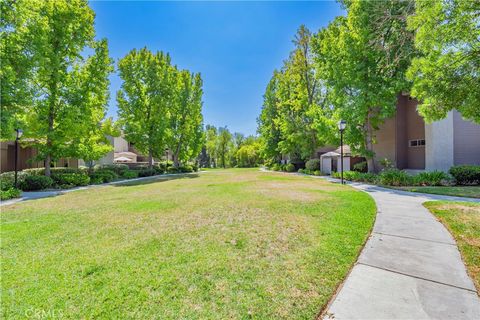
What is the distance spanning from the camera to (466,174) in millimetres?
11742

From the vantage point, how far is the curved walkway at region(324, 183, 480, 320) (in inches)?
94.3

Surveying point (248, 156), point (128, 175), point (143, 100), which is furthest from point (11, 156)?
point (248, 156)

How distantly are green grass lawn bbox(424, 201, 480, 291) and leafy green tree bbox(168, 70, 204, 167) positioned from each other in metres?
26.0

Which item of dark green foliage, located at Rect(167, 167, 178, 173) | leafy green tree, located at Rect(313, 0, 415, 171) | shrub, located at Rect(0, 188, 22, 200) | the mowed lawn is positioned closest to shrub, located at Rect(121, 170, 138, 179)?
dark green foliage, located at Rect(167, 167, 178, 173)

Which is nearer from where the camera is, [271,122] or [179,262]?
[179,262]

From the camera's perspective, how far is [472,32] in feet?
15.0

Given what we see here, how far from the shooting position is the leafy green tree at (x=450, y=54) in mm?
4574

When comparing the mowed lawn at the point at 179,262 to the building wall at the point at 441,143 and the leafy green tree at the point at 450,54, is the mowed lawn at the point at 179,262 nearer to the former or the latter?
the leafy green tree at the point at 450,54

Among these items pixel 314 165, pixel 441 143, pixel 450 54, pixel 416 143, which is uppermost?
pixel 450 54

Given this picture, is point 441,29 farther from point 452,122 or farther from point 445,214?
point 452,122

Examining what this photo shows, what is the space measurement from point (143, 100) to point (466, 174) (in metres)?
25.8

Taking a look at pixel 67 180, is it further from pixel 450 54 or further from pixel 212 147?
pixel 212 147

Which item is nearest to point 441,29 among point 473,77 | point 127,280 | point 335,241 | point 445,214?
point 473,77

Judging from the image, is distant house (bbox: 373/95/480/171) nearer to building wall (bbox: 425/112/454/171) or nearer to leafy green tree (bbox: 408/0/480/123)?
building wall (bbox: 425/112/454/171)
